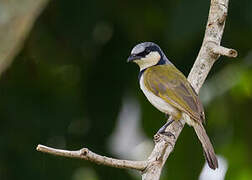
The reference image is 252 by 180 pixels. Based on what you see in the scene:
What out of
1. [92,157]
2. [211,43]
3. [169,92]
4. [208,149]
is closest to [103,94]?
[169,92]

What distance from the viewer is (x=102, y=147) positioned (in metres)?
6.89

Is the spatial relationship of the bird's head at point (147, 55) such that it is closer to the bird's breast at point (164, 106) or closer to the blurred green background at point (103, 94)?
the blurred green background at point (103, 94)

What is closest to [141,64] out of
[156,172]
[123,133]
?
[123,133]

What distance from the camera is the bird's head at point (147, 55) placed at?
20.1ft

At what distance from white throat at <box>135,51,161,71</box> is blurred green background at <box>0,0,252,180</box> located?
22 centimetres

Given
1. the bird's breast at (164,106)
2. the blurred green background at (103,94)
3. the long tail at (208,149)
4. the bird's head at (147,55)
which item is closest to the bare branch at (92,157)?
the long tail at (208,149)

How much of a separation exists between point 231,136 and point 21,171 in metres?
1.71

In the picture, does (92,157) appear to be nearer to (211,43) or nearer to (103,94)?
(211,43)

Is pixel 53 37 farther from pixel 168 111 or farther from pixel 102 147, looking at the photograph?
pixel 168 111

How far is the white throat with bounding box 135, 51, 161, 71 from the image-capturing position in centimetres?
620

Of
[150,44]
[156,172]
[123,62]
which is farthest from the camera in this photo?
[123,62]

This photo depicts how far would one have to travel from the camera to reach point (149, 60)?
6.25 m

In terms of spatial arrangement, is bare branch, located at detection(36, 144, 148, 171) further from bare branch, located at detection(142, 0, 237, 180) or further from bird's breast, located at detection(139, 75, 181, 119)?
bird's breast, located at detection(139, 75, 181, 119)

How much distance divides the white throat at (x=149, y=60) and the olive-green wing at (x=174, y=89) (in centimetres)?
7
